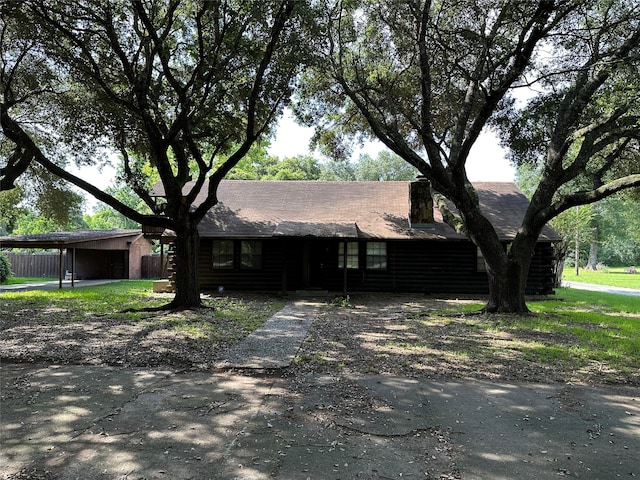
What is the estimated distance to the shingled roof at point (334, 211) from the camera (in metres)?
16.5

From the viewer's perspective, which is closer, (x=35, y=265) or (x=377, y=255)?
(x=377, y=255)

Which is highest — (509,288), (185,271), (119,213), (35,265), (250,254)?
A: (119,213)

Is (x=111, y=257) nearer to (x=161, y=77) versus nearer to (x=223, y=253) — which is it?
(x=223, y=253)

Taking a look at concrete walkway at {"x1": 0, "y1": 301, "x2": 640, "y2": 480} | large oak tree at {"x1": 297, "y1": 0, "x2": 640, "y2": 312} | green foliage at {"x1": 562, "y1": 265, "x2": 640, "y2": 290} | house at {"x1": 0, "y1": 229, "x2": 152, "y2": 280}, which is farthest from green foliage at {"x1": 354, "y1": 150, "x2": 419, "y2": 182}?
concrete walkway at {"x1": 0, "y1": 301, "x2": 640, "y2": 480}

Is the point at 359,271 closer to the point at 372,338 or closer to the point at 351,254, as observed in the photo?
the point at 351,254

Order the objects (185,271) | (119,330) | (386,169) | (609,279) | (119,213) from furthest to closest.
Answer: (386,169) → (119,213) → (609,279) → (185,271) → (119,330)

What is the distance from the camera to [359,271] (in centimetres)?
1758

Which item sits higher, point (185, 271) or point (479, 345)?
point (185, 271)

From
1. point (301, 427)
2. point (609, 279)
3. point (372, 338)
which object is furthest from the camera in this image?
point (609, 279)

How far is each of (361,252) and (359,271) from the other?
2.52 ft

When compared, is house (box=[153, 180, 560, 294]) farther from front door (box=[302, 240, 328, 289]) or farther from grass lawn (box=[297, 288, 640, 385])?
grass lawn (box=[297, 288, 640, 385])

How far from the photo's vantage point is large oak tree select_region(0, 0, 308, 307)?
415 inches

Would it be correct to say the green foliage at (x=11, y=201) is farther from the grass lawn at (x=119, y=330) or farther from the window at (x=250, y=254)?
the window at (x=250, y=254)

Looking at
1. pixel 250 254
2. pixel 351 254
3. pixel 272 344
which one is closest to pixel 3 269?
pixel 250 254
